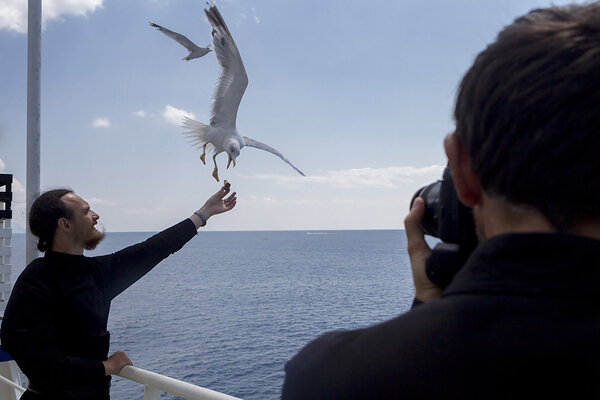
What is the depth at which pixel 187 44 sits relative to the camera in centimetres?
442

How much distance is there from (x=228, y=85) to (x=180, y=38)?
0.86 m

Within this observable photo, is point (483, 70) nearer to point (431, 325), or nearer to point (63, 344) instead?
point (431, 325)

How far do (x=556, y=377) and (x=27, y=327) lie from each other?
1.90 m

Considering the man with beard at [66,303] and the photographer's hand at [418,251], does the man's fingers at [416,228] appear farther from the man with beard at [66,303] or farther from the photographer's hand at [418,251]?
the man with beard at [66,303]

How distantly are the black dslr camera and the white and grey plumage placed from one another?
10.5 ft

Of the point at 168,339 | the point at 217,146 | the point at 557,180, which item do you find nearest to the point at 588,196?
the point at 557,180

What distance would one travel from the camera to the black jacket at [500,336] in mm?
461

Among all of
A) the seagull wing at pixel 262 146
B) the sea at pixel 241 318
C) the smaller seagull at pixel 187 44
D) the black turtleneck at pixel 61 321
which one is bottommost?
the sea at pixel 241 318

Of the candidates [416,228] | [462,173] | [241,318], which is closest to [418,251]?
[416,228]

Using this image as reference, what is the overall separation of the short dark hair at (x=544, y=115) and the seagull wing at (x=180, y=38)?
4076mm

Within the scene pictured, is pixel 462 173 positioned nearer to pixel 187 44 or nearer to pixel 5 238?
pixel 187 44

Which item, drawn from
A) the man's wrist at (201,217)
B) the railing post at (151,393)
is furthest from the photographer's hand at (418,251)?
the man's wrist at (201,217)

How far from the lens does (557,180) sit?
1.68 ft

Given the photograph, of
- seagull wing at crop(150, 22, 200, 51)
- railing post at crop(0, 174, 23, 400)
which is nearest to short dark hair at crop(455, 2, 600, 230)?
seagull wing at crop(150, 22, 200, 51)
